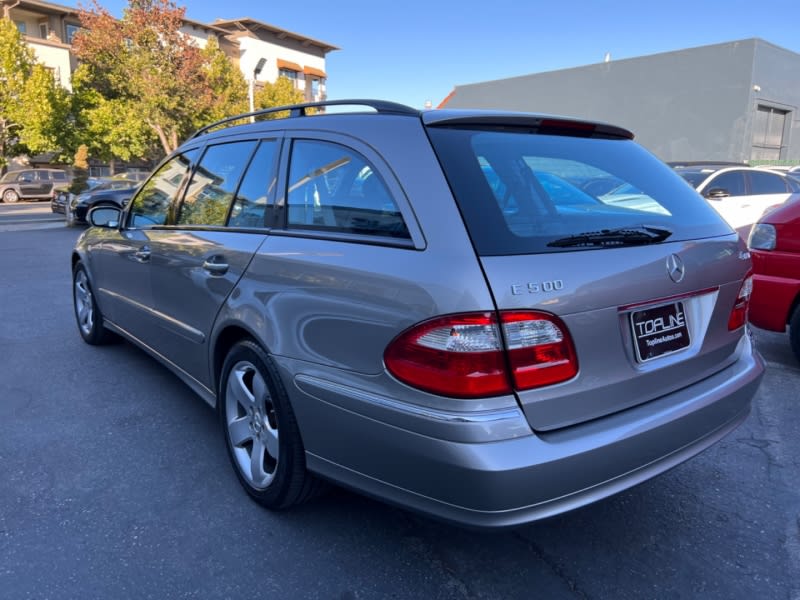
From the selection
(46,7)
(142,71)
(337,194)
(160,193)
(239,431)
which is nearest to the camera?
(337,194)

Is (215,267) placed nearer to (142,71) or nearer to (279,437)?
(279,437)

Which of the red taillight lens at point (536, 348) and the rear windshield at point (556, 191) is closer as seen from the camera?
the red taillight lens at point (536, 348)

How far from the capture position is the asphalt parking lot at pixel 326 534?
218 centimetres

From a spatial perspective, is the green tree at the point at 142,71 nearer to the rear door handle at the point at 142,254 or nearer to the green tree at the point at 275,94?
the green tree at the point at 275,94

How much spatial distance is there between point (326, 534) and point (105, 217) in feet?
10.0

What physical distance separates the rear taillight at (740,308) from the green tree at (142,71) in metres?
32.1

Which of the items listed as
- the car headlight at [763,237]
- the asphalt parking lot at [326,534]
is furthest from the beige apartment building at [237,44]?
the car headlight at [763,237]

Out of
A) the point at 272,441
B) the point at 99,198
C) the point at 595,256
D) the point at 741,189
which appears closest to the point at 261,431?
the point at 272,441

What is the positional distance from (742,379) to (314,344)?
172 cm

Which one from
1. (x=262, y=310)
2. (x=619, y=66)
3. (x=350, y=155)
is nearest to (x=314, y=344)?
(x=262, y=310)

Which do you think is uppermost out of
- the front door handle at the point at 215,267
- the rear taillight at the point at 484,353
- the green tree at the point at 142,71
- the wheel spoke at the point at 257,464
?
the green tree at the point at 142,71

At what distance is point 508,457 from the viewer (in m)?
1.74

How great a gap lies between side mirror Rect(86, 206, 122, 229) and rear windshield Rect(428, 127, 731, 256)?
3.06 m

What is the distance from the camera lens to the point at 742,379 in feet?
7.97
